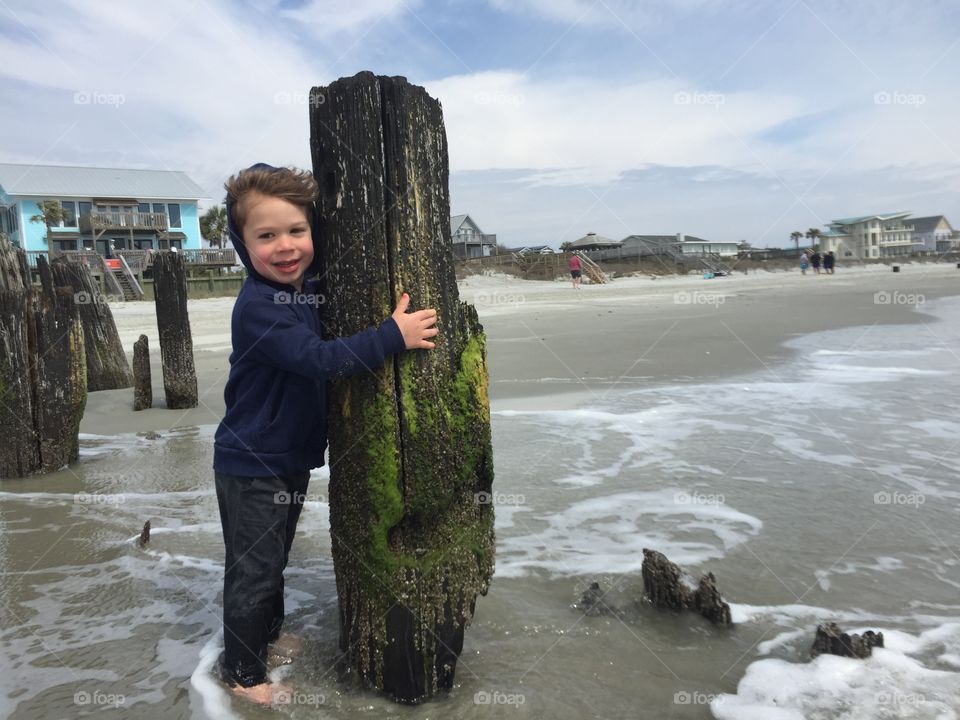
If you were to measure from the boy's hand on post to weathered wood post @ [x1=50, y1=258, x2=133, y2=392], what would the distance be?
891 centimetres

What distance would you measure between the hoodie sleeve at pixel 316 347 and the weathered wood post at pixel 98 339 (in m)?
8.61

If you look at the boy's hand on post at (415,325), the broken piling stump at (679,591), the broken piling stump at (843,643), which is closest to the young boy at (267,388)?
the boy's hand on post at (415,325)

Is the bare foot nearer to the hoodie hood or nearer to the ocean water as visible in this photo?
the ocean water

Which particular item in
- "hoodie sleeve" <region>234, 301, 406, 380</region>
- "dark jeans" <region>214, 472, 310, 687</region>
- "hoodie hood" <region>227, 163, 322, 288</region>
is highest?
"hoodie hood" <region>227, 163, 322, 288</region>

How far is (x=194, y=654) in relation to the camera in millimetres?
3141

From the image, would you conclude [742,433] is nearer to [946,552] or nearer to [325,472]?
[946,552]

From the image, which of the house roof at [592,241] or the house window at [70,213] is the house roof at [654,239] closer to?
the house roof at [592,241]

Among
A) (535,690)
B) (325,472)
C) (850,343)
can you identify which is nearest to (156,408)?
(325,472)

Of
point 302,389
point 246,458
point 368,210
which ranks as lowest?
point 246,458

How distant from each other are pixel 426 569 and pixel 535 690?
0.69 m

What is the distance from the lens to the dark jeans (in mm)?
2797

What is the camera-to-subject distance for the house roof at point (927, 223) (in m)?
126

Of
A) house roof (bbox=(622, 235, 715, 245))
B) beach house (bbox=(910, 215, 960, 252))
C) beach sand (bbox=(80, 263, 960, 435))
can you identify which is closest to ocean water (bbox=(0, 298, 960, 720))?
beach sand (bbox=(80, 263, 960, 435))

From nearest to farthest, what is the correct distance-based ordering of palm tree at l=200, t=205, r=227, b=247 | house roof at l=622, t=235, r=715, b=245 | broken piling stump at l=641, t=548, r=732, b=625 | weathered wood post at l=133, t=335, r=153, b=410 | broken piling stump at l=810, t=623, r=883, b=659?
1. broken piling stump at l=810, t=623, r=883, b=659
2. broken piling stump at l=641, t=548, r=732, b=625
3. weathered wood post at l=133, t=335, r=153, b=410
4. palm tree at l=200, t=205, r=227, b=247
5. house roof at l=622, t=235, r=715, b=245
